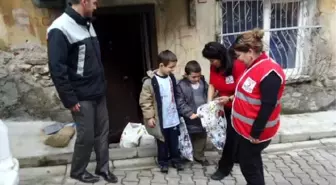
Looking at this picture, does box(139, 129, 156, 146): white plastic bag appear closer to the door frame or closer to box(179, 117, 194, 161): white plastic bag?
box(179, 117, 194, 161): white plastic bag

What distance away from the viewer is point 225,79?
4297 mm

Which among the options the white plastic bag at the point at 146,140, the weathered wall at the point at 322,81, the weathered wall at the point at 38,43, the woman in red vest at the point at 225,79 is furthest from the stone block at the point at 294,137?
the white plastic bag at the point at 146,140

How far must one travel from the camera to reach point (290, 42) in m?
6.24

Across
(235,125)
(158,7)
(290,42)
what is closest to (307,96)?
(290,42)

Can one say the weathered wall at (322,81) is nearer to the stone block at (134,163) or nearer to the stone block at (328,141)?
the stone block at (328,141)

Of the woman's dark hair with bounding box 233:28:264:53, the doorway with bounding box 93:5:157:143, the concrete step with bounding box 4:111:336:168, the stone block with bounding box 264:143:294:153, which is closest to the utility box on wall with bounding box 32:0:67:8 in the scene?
the doorway with bounding box 93:5:157:143

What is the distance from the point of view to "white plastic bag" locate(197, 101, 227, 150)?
4.36 m

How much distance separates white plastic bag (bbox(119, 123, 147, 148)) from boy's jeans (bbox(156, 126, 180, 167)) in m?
0.51

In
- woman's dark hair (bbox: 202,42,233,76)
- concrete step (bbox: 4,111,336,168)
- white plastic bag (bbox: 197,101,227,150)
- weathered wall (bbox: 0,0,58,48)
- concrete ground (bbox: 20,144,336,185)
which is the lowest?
Answer: concrete ground (bbox: 20,144,336,185)

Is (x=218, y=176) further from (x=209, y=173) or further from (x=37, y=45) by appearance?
(x=37, y=45)

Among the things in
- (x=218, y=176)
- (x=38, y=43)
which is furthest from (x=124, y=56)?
(x=218, y=176)

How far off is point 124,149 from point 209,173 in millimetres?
1021

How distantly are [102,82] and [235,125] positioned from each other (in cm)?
138

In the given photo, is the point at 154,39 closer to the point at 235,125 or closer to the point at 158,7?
the point at 158,7
